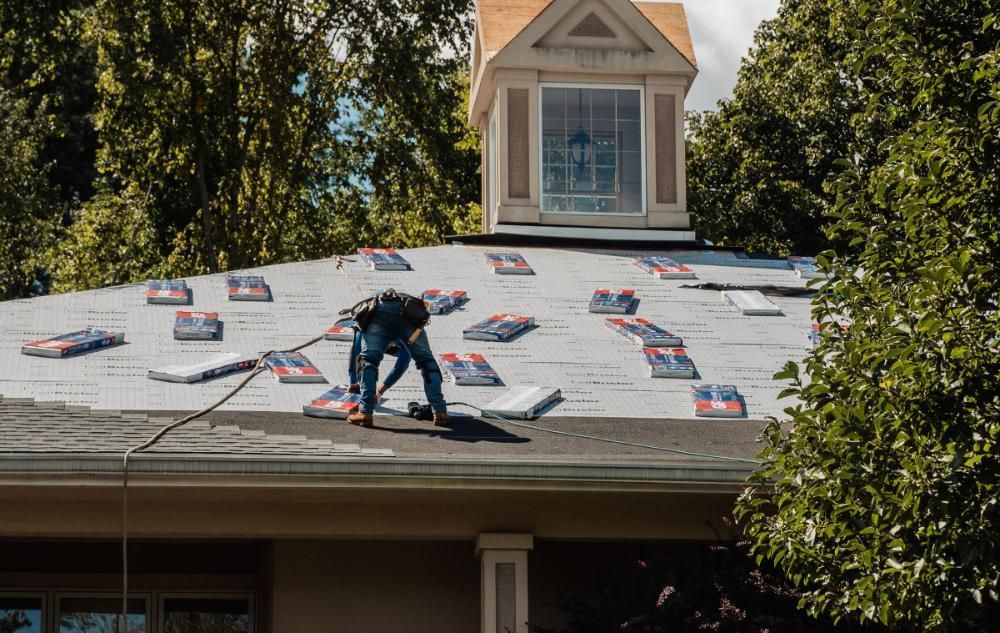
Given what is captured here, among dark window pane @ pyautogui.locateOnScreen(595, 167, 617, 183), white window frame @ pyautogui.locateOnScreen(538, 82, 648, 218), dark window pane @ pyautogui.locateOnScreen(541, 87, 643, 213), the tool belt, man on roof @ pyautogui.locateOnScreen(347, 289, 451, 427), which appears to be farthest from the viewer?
dark window pane @ pyautogui.locateOnScreen(595, 167, 617, 183)

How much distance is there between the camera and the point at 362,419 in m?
10.1

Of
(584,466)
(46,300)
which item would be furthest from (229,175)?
(584,466)

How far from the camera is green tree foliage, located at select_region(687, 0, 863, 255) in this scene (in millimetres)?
28828

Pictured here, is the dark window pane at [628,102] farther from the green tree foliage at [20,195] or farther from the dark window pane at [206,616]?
the green tree foliage at [20,195]

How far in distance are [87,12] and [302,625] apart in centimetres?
2219

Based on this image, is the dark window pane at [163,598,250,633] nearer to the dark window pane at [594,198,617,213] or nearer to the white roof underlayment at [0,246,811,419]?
the white roof underlayment at [0,246,811,419]

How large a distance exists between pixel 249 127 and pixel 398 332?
723 inches

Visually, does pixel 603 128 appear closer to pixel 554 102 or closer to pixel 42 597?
pixel 554 102

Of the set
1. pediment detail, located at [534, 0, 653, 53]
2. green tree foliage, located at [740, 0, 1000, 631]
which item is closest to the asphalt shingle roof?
green tree foliage, located at [740, 0, 1000, 631]

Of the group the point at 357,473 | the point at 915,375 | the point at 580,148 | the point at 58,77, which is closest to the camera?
the point at 915,375

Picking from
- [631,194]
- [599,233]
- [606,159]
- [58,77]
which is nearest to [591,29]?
[606,159]

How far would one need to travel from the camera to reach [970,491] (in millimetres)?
6562

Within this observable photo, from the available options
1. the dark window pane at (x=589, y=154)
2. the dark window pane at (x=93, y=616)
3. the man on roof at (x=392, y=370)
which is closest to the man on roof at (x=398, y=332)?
the man on roof at (x=392, y=370)

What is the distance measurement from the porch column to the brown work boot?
3.98 ft
